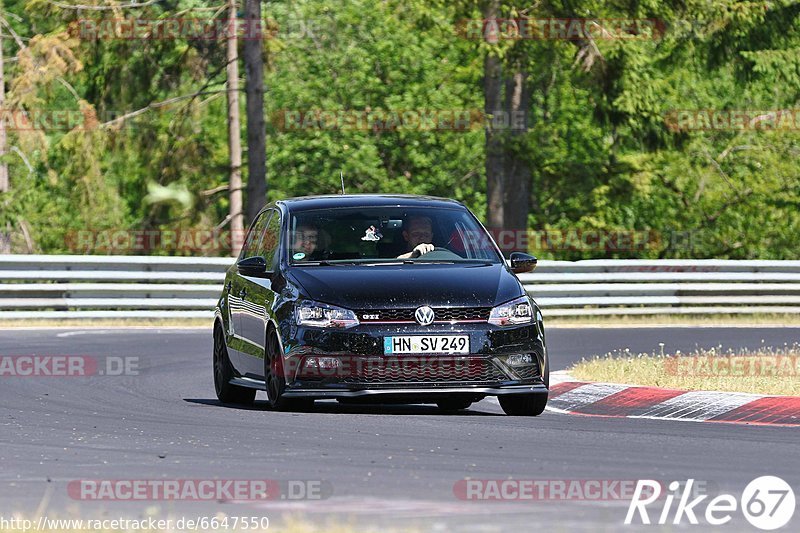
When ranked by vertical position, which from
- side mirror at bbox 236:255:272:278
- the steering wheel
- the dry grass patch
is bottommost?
the dry grass patch

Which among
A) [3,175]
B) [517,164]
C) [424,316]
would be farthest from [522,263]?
[3,175]

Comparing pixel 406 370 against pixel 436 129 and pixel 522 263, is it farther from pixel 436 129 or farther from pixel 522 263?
pixel 436 129

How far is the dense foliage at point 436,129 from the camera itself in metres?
36.2

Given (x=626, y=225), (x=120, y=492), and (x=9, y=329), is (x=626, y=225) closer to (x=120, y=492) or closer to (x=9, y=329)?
(x=9, y=329)

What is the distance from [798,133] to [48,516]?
38.2 meters

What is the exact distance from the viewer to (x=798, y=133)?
4412 cm

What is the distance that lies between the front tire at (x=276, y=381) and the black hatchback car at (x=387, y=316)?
0.04 ft

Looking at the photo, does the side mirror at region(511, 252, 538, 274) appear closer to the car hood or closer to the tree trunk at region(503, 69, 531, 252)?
the car hood

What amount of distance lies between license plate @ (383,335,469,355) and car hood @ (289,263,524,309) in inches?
8.9

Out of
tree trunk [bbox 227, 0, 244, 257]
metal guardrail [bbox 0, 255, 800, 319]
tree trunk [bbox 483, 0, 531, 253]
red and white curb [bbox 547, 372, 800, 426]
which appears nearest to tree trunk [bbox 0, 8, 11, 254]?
tree trunk [bbox 227, 0, 244, 257]

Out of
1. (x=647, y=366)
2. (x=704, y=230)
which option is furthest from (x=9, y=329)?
(x=704, y=230)

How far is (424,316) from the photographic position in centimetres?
1229

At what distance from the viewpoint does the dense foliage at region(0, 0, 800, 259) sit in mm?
36219

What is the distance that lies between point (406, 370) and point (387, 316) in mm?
391
